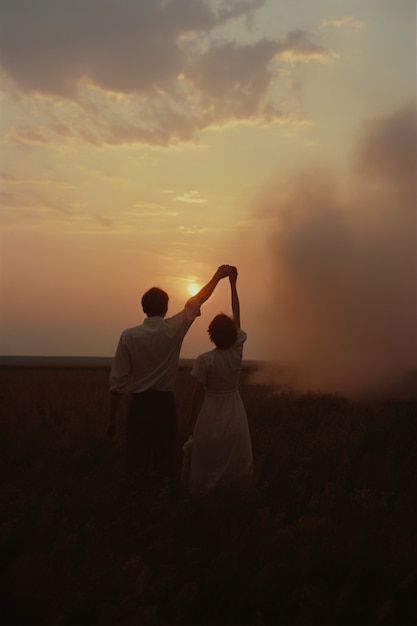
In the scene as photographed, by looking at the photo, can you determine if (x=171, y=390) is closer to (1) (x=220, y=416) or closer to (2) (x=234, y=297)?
(1) (x=220, y=416)

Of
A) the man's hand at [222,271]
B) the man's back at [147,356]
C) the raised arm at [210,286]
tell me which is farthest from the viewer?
the man's hand at [222,271]

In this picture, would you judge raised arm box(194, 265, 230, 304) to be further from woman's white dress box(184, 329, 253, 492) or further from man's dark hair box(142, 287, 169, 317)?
woman's white dress box(184, 329, 253, 492)

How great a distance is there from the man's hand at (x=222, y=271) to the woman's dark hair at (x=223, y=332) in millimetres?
402

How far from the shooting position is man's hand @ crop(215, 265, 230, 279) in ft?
25.6

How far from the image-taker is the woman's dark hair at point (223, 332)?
303 inches

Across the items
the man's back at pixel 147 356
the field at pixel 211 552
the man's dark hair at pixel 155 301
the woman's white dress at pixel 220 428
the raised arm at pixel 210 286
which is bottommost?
the field at pixel 211 552

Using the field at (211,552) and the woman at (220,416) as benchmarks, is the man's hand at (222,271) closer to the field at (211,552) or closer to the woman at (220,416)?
the woman at (220,416)

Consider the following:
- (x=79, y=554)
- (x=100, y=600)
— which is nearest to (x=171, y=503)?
(x=79, y=554)

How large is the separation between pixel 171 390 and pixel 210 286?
114 centimetres

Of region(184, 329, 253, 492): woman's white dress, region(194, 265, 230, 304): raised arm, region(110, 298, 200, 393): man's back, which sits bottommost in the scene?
region(184, 329, 253, 492): woman's white dress

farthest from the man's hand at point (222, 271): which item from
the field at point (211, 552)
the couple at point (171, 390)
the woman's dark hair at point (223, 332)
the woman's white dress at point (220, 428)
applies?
the field at point (211, 552)

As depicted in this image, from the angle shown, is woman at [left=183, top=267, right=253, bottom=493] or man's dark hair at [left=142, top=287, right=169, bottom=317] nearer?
man's dark hair at [left=142, top=287, right=169, bottom=317]

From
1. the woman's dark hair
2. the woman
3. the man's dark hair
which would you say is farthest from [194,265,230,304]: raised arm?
the man's dark hair

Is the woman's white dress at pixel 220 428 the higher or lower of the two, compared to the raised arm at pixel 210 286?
lower
